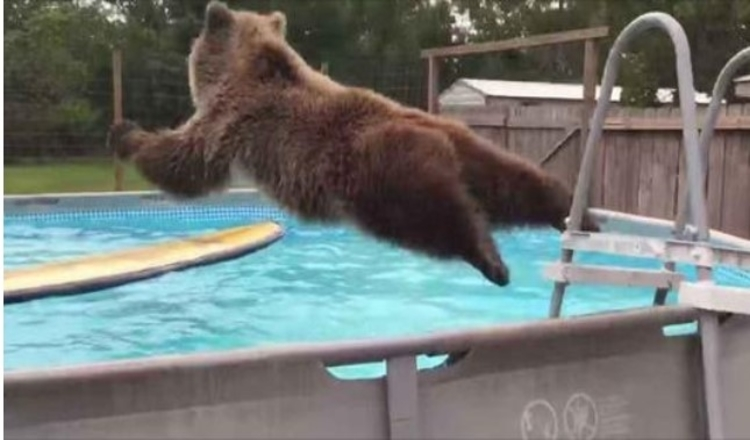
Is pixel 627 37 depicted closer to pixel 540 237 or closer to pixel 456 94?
pixel 540 237

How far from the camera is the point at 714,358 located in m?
2.44

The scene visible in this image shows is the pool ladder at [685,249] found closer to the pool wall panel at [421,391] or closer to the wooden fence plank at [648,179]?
the pool wall panel at [421,391]

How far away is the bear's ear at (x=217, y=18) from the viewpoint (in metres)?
2.96

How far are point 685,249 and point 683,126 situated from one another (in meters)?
0.30

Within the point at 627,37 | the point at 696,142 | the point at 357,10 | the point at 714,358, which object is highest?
the point at 357,10

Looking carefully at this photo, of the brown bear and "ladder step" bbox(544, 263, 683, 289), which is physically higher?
the brown bear

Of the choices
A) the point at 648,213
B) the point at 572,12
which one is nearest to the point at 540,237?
the point at 648,213

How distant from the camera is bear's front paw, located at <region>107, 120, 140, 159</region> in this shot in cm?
303

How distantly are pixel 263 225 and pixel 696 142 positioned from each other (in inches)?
234

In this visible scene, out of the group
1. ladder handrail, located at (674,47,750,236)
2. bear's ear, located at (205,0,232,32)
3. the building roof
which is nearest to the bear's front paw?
bear's ear, located at (205,0,232,32)

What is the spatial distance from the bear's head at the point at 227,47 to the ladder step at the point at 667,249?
3.35 feet

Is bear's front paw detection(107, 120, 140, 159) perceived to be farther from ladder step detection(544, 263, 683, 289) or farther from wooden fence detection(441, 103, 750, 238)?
wooden fence detection(441, 103, 750, 238)

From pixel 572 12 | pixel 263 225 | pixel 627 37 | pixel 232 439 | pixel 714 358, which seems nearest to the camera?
pixel 232 439

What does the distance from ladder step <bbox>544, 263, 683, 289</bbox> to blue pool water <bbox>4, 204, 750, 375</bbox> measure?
2.67 feet
